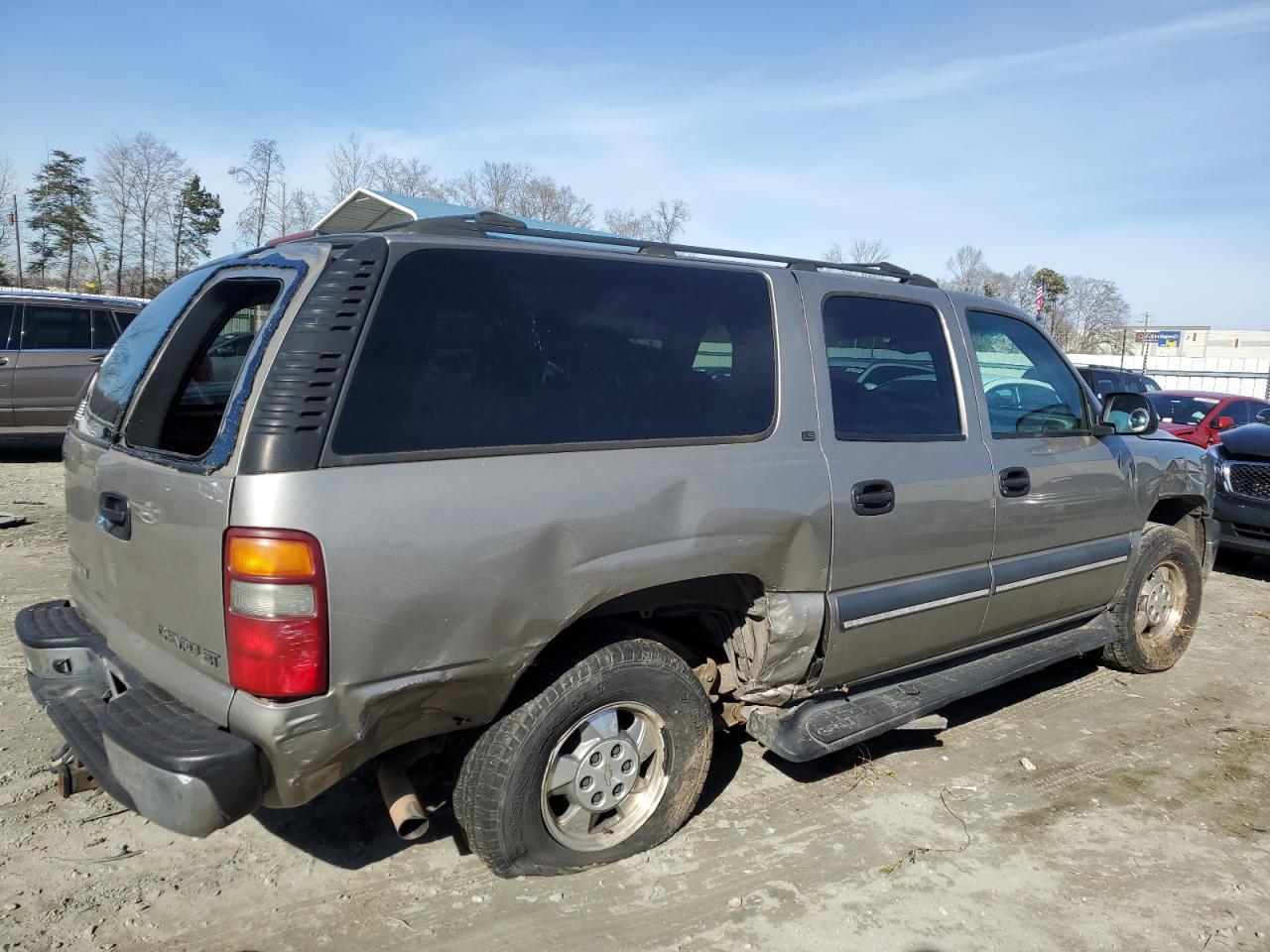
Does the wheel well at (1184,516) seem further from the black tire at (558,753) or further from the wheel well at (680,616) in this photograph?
the black tire at (558,753)

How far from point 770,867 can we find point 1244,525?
21.7 feet

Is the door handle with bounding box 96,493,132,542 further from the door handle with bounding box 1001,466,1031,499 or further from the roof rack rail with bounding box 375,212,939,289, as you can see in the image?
the door handle with bounding box 1001,466,1031,499

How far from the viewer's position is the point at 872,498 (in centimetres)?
341

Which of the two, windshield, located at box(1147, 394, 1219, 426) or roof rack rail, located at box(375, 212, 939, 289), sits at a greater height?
roof rack rail, located at box(375, 212, 939, 289)

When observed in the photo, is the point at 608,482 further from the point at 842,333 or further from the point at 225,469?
the point at 842,333

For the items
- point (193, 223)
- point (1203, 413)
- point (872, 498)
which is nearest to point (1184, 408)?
point (1203, 413)

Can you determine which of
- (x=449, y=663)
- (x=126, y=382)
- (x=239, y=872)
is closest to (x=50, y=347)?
(x=126, y=382)

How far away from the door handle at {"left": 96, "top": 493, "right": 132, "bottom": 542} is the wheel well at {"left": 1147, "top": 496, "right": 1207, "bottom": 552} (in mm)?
5233

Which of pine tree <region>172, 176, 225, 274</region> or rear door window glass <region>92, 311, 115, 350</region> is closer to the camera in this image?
rear door window glass <region>92, 311, 115, 350</region>

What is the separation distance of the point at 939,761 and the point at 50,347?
1073 cm

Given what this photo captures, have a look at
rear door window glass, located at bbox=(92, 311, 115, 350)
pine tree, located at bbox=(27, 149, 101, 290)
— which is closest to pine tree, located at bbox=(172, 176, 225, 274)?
pine tree, located at bbox=(27, 149, 101, 290)

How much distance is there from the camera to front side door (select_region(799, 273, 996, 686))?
3410 mm

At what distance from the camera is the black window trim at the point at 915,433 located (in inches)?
136

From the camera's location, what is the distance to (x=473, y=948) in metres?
2.67
